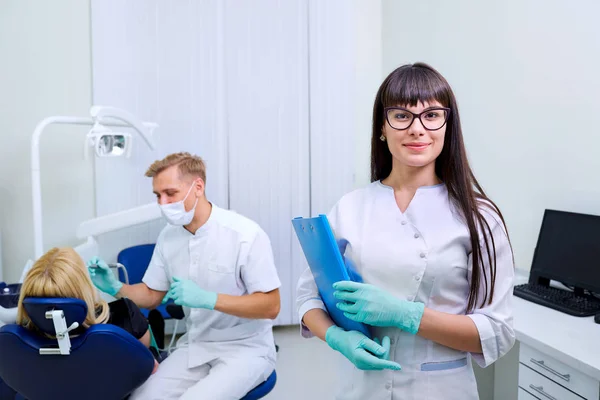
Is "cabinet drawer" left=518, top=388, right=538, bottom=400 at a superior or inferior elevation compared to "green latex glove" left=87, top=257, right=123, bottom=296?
inferior

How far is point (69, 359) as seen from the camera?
1367 mm

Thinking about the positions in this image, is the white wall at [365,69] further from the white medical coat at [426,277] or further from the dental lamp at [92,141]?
the white medical coat at [426,277]

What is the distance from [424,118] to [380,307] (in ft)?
1.25

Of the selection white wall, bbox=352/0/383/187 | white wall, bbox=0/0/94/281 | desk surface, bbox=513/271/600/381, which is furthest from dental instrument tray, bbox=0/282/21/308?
white wall, bbox=352/0/383/187

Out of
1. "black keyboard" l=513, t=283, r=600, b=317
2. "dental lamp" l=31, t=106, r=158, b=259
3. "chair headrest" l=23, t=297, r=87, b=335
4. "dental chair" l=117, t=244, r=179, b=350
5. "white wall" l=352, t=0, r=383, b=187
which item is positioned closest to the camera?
"chair headrest" l=23, t=297, r=87, b=335

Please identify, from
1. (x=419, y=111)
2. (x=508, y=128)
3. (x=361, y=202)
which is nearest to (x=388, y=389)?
(x=361, y=202)

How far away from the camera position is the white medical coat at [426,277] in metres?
1.00

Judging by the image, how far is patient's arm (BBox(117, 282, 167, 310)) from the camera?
1.95 meters

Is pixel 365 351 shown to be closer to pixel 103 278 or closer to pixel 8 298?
pixel 103 278

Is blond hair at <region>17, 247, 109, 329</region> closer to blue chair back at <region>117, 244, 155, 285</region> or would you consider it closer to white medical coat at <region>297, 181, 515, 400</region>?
white medical coat at <region>297, 181, 515, 400</region>

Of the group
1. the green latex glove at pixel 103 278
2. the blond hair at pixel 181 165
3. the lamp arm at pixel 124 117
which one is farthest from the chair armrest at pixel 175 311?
the lamp arm at pixel 124 117

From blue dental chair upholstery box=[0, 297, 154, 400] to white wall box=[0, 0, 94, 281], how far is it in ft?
6.46

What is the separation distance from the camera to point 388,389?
108 cm

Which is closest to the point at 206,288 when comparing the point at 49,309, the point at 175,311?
the point at 175,311
